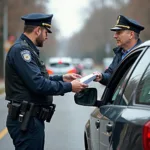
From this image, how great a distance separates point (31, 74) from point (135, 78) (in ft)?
3.73

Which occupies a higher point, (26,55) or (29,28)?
(29,28)

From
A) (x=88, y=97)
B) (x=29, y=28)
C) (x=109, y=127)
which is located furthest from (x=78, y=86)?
(x=109, y=127)

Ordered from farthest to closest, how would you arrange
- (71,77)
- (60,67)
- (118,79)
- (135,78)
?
1. (60,67)
2. (71,77)
3. (118,79)
4. (135,78)

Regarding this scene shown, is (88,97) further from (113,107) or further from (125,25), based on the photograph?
(125,25)

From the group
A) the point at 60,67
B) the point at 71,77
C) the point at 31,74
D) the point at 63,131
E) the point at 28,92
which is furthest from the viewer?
the point at 60,67

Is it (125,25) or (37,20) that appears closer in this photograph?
(37,20)

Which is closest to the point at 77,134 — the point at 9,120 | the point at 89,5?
the point at 9,120

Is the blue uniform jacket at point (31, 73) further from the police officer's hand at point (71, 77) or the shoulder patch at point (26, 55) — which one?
the police officer's hand at point (71, 77)

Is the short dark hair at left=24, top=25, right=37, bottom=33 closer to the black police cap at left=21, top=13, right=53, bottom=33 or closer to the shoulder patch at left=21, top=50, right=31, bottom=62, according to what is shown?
the black police cap at left=21, top=13, right=53, bottom=33

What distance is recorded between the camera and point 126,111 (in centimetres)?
350

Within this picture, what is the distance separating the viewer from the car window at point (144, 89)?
137 inches

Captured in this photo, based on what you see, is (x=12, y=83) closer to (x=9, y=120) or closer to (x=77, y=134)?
(x=9, y=120)

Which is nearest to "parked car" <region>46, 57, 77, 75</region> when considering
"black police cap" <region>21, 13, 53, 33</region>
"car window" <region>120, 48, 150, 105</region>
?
"black police cap" <region>21, 13, 53, 33</region>

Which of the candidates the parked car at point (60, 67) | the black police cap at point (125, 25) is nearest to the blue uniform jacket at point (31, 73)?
the black police cap at point (125, 25)
